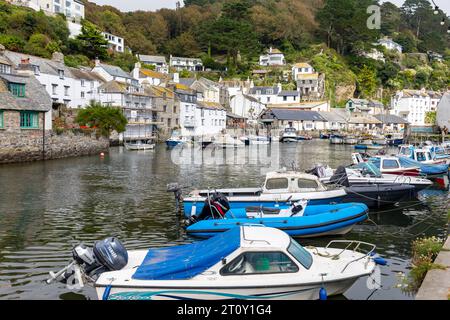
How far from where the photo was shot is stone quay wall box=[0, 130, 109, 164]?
41.7 metres

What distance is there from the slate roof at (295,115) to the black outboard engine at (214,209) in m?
92.9

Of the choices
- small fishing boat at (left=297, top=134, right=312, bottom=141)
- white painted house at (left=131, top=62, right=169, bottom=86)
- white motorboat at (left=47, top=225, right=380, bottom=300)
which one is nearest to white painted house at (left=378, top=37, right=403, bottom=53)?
small fishing boat at (left=297, top=134, right=312, bottom=141)

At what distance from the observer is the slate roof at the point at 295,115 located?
11112 centimetres

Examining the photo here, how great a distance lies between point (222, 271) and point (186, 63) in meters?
130

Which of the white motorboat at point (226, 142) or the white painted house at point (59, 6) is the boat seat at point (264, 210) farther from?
the white painted house at point (59, 6)

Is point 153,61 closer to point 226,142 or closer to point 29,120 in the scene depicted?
point 226,142

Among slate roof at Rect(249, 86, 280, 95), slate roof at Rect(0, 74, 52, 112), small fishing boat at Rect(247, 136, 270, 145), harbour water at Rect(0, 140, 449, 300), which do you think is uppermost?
slate roof at Rect(249, 86, 280, 95)

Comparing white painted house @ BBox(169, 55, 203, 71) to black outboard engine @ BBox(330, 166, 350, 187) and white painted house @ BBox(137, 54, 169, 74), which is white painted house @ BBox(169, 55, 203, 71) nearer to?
white painted house @ BBox(137, 54, 169, 74)

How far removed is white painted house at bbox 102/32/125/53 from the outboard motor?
114703 millimetres

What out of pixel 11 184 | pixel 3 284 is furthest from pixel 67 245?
pixel 11 184

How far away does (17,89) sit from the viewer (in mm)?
44406

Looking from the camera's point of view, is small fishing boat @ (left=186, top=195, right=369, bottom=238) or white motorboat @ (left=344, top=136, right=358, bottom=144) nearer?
small fishing boat @ (left=186, top=195, right=369, bottom=238)

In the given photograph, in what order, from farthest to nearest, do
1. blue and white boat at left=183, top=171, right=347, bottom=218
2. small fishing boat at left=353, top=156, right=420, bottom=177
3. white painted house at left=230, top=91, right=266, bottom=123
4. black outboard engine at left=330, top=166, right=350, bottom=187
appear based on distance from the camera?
white painted house at left=230, top=91, right=266, bottom=123 < small fishing boat at left=353, top=156, right=420, bottom=177 < black outboard engine at left=330, top=166, right=350, bottom=187 < blue and white boat at left=183, top=171, right=347, bottom=218

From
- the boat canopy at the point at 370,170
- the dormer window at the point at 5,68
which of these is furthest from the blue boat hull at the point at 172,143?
the boat canopy at the point at 370,170
